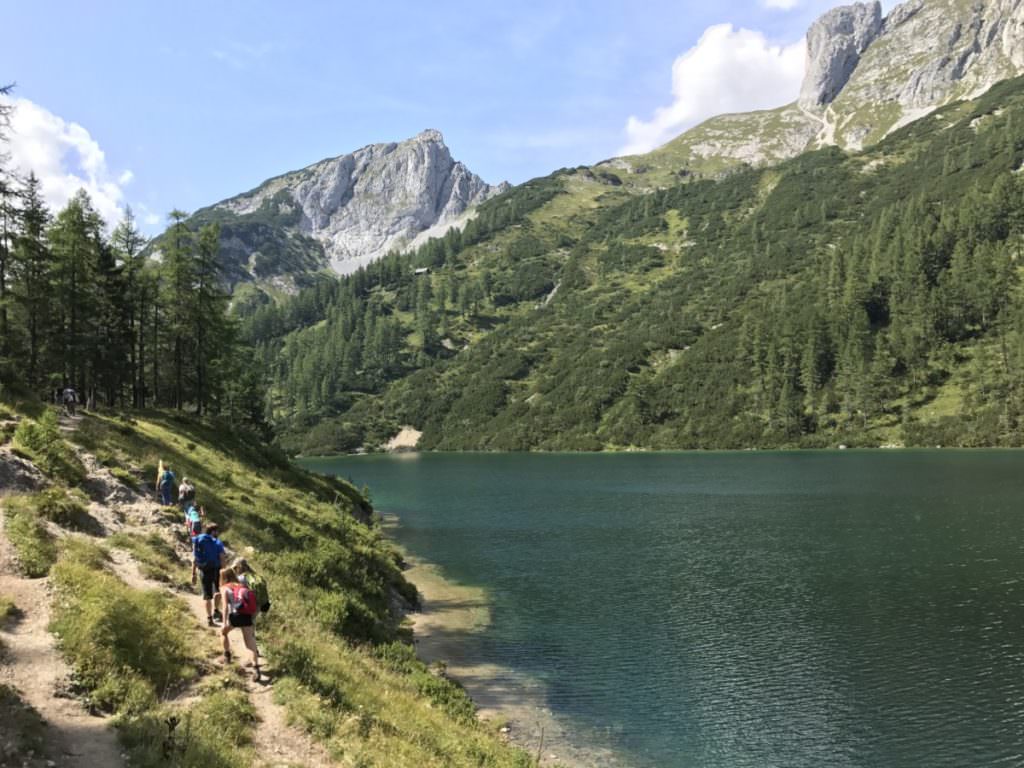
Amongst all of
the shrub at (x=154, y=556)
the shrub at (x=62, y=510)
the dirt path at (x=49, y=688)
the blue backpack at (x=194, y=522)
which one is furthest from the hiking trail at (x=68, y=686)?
the blue backpack at (x=194, y=522)

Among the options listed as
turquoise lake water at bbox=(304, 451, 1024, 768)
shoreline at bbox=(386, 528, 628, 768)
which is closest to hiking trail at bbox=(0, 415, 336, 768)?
shoreline at bbox=(386, 528, 628, 768)

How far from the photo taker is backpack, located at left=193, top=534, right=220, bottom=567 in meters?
19.7

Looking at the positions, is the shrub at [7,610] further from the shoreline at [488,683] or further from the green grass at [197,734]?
the shoreline at [488,683]

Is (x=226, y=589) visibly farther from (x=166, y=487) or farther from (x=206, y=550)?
(x=166, y=487)

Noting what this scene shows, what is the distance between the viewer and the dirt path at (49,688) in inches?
461

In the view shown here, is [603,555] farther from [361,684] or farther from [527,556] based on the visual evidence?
[361,684]

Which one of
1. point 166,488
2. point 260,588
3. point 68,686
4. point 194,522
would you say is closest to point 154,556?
point 194,522

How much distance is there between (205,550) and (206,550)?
30 millimetres

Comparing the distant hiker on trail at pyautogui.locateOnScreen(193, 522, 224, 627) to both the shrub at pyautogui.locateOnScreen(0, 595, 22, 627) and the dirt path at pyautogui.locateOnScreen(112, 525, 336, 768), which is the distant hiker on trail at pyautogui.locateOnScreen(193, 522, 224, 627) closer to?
the dirt path at pyautogui.locateOnScreen(112, 525, 336, 768)

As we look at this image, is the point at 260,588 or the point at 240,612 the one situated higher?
the point at 240,612

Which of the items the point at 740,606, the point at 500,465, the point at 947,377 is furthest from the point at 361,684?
the point at 947,377

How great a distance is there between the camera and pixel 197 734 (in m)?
13.3

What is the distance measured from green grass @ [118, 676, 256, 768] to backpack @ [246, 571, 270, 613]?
3323 millimetres

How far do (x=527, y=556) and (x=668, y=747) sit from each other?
35145 mm
